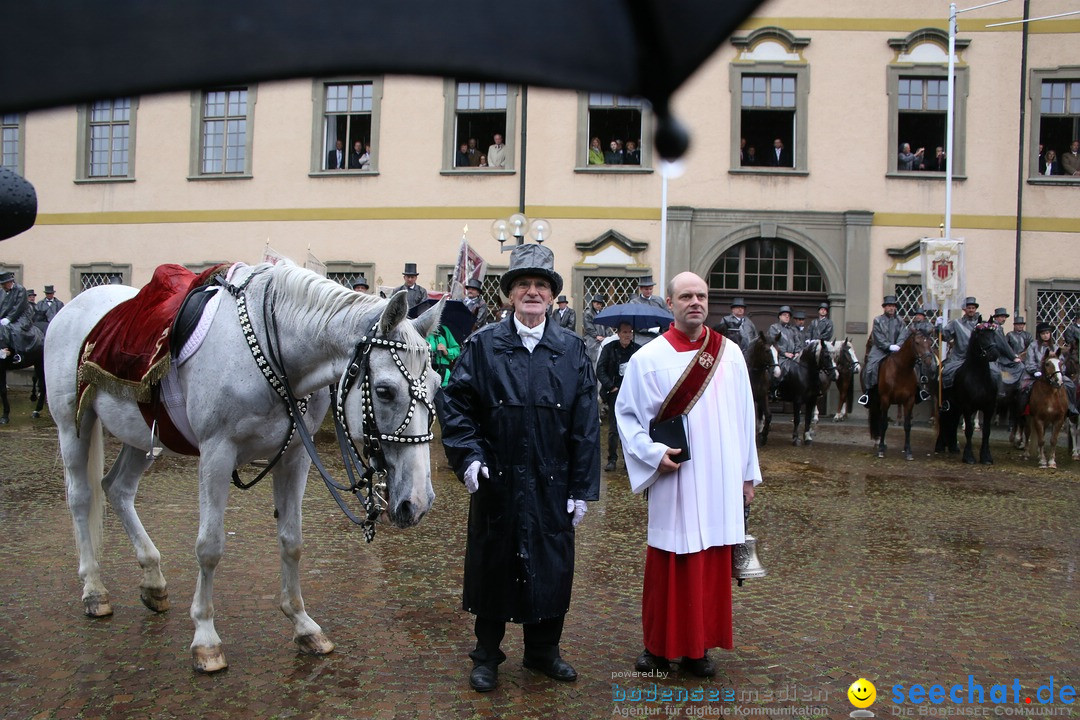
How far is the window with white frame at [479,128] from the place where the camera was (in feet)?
62.4

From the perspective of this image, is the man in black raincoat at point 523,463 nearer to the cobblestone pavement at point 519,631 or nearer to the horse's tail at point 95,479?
the cobblestone pavement at point 519,631

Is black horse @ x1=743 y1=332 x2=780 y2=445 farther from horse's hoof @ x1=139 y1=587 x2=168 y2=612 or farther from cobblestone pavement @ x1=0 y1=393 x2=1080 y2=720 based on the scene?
horse's hoof @ x1=139 y1=587 x2=168 y2=612

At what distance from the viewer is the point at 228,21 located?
2.84ft

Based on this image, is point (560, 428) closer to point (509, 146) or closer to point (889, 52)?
point (509, 146)

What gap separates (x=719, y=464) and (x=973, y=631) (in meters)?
2.02

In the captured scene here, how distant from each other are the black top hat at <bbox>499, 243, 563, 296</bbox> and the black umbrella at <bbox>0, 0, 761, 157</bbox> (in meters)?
3.22

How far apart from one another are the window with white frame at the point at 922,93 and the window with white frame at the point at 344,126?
11.3m

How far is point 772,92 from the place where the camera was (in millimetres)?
18953

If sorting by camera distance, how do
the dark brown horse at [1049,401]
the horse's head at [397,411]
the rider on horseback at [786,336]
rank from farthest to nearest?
1. the rider on horseback at [786,336]
2. the dark brown horse at [1049,401]
3. the horse's head at [397,411]

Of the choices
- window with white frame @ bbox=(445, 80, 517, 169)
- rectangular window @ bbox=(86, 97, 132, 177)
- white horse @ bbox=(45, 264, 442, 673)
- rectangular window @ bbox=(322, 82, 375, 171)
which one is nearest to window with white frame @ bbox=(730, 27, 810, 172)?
window with white frame @ bbox=(445, 80, 517, 169)

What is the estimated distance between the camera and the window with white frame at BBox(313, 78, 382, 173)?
19641 millimetres

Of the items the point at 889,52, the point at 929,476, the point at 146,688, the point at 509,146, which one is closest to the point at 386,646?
the point at 146,688

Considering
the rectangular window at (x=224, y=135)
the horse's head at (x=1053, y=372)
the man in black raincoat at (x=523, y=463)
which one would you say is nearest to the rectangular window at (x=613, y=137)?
the rectangular window at (x=224, y=135)

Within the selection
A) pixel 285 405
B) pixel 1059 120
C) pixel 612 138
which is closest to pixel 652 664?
pixel 285 405
